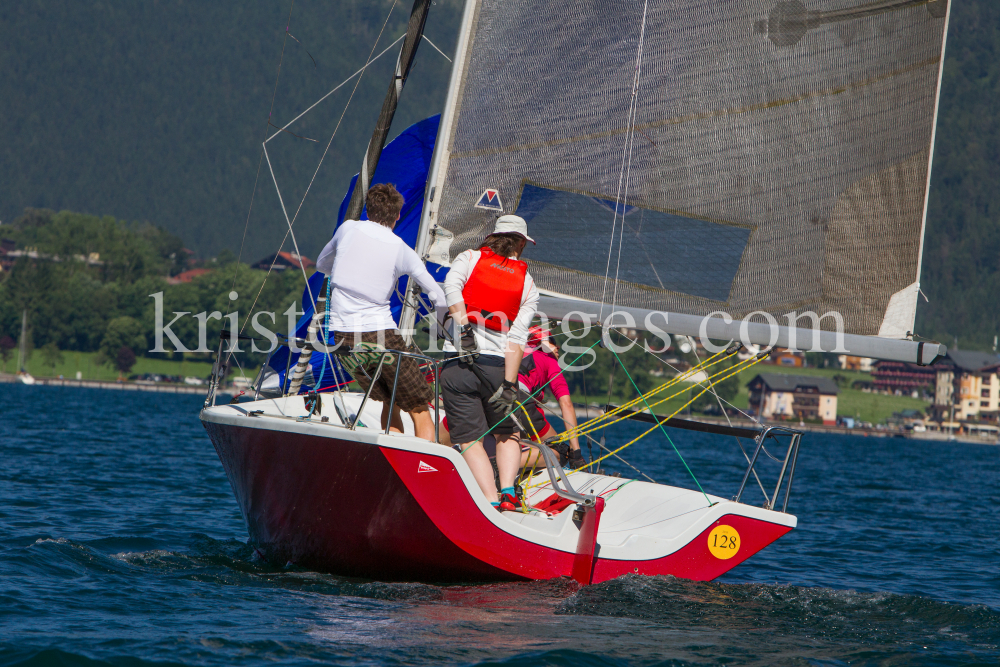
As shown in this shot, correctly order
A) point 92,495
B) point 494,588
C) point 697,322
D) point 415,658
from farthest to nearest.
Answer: point 92,495, point 697,322, point 494,588, point 415,658

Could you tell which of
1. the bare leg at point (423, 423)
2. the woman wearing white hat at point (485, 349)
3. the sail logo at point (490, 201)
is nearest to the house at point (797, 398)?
the sail logo at point (490, 201)

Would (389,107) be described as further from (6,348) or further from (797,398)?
(797,398)

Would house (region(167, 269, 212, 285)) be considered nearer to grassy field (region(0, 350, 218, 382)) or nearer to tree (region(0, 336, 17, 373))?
tree (region(0, 336, 17, 373))

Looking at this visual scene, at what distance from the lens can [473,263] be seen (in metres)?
5.83

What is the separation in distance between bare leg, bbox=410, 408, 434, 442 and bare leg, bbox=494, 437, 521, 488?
492 mm

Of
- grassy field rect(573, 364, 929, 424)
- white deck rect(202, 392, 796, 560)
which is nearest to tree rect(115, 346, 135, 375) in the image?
grassy field rect(573, 364, 929, 424)

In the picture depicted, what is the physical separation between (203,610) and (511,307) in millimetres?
2285

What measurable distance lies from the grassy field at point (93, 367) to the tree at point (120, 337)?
110 centimetres

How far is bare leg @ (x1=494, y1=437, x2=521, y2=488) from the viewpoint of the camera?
237 inches

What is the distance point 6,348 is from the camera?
7969 centimetres

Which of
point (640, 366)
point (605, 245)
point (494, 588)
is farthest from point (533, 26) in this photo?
point (640, 366)

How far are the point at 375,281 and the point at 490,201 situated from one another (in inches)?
67.5

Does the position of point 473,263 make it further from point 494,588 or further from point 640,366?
point 640,366

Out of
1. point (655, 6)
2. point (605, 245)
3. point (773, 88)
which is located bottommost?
point (605, 245)
